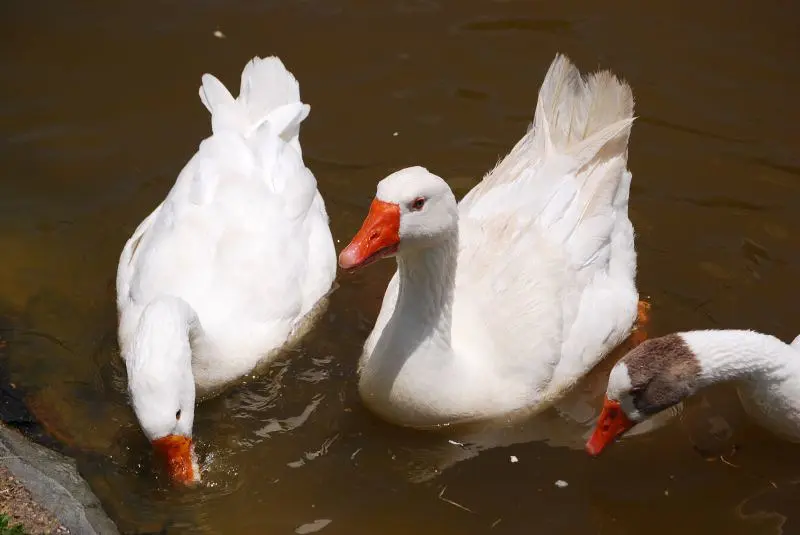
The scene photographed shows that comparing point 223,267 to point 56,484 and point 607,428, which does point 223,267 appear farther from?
point 607,428

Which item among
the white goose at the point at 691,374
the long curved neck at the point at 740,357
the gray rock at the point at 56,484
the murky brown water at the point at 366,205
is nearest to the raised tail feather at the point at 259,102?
the murky brown water at the point at 366,205

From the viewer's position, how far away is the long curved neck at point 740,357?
5.30 m

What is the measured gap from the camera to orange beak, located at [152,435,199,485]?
16.2 feet

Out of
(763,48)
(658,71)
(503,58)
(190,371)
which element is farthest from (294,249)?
(763,48)

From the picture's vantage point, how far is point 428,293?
5.29 metres

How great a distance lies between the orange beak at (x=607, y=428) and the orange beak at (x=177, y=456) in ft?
6.51

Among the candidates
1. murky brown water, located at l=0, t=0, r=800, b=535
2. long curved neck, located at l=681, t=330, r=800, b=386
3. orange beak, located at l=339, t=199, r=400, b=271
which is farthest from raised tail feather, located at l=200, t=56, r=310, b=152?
long curved neck, located at l=681, t=330, r=800, b=386

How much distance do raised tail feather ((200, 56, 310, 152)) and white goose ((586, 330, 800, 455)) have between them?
2.71 metres

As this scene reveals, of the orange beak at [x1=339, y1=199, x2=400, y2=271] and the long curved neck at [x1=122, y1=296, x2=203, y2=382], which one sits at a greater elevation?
the orange beak at [x1=339, y1=199, x2=400, y2=271]

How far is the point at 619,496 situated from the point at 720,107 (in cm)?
348

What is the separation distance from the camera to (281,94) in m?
6.90

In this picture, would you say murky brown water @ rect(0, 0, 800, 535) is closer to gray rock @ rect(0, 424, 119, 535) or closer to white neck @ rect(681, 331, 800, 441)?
gray rock @ rect(0, 424, 119, 535)

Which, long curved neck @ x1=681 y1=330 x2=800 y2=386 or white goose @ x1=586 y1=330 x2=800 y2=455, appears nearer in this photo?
white goose @ x1=586 y1=330 x2=800 y2=455

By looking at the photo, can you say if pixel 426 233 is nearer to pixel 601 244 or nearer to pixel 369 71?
pixel 601 244
